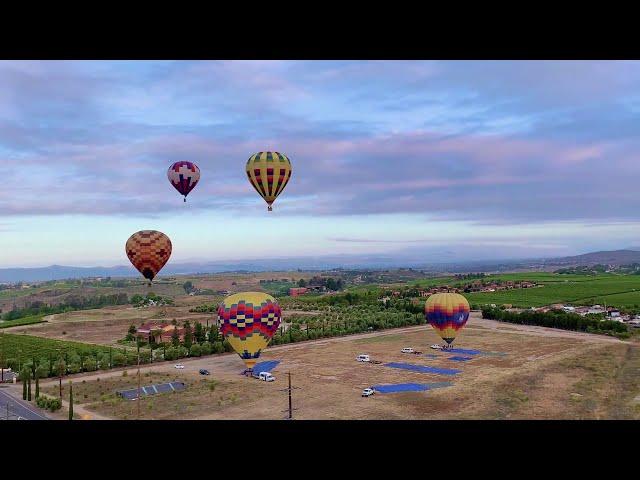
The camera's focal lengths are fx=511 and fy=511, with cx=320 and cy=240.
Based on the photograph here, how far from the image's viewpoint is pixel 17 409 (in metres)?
31.8

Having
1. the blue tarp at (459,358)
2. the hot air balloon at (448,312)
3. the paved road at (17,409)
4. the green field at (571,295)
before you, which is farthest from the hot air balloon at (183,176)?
the green field at (571,295)

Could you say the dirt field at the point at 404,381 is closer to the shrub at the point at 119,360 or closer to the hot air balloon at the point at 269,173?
the shrub at the point at 119,360

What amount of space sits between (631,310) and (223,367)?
56.0 metres

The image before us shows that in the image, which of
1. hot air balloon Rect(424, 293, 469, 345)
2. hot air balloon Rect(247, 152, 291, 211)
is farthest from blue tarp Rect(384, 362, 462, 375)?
hot air balloon Rect(247, 152, 291, 211)

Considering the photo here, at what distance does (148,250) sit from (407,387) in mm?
18905

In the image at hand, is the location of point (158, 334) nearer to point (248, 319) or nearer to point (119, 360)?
point (119, 360)

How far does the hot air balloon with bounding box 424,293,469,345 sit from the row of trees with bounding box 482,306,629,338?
876 inches

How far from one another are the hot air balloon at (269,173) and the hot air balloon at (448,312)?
16.8m

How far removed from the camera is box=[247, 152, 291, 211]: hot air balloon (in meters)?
31.9

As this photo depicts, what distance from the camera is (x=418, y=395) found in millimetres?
31719

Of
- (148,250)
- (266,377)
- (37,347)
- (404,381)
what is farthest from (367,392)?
(37,347)

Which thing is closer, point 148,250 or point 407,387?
point 148,250
